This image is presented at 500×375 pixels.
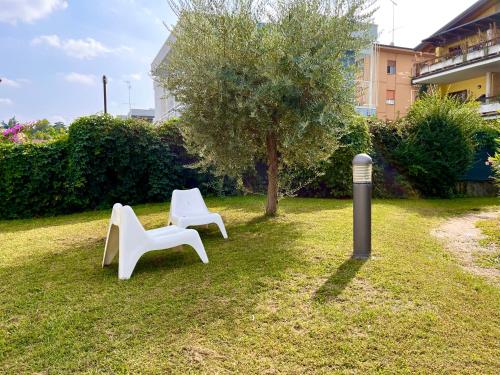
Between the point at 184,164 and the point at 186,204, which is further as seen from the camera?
the point at 184,164

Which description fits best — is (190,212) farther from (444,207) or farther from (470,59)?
(470,59)

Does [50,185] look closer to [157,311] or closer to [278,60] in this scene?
[278,60]

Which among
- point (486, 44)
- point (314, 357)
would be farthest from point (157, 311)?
point (486, 44)

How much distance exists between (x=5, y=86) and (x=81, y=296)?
19.7m

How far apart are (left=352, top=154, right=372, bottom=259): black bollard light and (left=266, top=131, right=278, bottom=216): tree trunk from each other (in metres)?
2.42

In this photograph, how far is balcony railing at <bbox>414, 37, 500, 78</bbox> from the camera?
61.7ft

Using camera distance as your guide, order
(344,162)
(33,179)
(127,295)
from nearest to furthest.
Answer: (127,295) → (33,179) → (344,162)

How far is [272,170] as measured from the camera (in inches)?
277

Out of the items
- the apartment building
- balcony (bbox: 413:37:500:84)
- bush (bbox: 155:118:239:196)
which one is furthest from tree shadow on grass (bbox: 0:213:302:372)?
the apartment building

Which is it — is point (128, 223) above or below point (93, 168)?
below

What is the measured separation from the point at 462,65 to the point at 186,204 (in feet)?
67.8

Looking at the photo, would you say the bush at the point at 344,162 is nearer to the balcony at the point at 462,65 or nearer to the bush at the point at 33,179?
the bush at the point at 33,179

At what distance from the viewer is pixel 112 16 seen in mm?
10414

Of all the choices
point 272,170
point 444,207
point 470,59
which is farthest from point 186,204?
point 470,59
